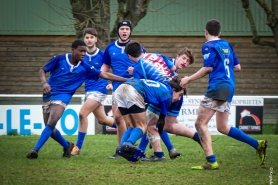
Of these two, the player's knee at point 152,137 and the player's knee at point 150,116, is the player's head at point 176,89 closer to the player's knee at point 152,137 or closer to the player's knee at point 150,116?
the player's knee at point 150,116

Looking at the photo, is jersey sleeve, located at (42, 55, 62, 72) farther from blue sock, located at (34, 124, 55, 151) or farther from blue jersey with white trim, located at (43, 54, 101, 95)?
blue sock, located at (34, 124, 55, 151)

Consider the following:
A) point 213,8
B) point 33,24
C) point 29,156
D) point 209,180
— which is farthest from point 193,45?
point 209,180

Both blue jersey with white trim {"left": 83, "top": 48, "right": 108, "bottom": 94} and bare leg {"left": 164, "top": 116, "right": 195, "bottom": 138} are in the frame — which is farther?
blue jersey with white trim {"left": 83, "top": 48, "right": 108, "bottom": 94}

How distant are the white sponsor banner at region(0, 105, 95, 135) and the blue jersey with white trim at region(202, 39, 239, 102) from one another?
31.2 feet

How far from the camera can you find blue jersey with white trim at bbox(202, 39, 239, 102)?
809 cm

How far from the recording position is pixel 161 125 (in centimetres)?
880

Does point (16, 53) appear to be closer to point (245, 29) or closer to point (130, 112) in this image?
point (245, 29)

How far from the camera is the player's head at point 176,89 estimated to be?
8.92 meters

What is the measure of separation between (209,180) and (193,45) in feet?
57.0

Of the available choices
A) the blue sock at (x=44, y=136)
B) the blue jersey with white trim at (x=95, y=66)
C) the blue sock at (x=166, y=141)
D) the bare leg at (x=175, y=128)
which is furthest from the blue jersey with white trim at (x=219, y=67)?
the blue jersey with white trim at (x=95, y=66)

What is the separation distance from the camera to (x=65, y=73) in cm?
984

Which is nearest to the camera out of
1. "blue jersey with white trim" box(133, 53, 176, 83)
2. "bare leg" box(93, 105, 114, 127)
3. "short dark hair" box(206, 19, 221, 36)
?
"short dark hair" box(206, 19, 221, 36)

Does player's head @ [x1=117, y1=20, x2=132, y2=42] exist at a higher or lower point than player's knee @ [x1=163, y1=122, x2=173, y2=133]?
higher

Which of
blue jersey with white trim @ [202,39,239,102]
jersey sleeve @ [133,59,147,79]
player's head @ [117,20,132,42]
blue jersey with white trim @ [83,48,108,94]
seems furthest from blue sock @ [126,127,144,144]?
blue jersey with white trim @ [83,48,108,94]
